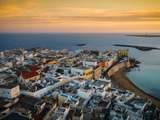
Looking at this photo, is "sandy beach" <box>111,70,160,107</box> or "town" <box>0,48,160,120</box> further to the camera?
"sandy beach" <box>111,70,160,107</box>

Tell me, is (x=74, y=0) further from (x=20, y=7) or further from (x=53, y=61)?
(x=53, y=61)

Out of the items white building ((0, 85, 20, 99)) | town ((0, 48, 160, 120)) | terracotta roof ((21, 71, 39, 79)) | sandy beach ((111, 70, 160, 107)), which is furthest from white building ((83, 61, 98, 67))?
white building ((0, 85, 20, 99))

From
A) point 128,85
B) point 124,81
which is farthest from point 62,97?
point 124,81

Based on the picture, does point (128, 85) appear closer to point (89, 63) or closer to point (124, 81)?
point (124, 81)

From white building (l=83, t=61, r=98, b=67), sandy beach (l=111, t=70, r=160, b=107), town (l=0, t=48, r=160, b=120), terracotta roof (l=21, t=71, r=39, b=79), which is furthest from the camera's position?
white building (l=83, t=61, r=98, b=67)

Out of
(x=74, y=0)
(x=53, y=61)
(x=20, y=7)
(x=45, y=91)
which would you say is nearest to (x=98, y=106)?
(x=45, y=91)

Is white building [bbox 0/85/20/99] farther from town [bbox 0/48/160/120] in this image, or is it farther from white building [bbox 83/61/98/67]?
white building [bbox 83/61/98/67]

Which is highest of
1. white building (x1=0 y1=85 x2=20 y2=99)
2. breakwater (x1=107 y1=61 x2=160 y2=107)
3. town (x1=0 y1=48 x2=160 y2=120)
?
white building (x1=0 y1=85 x2=20 y2=99)
